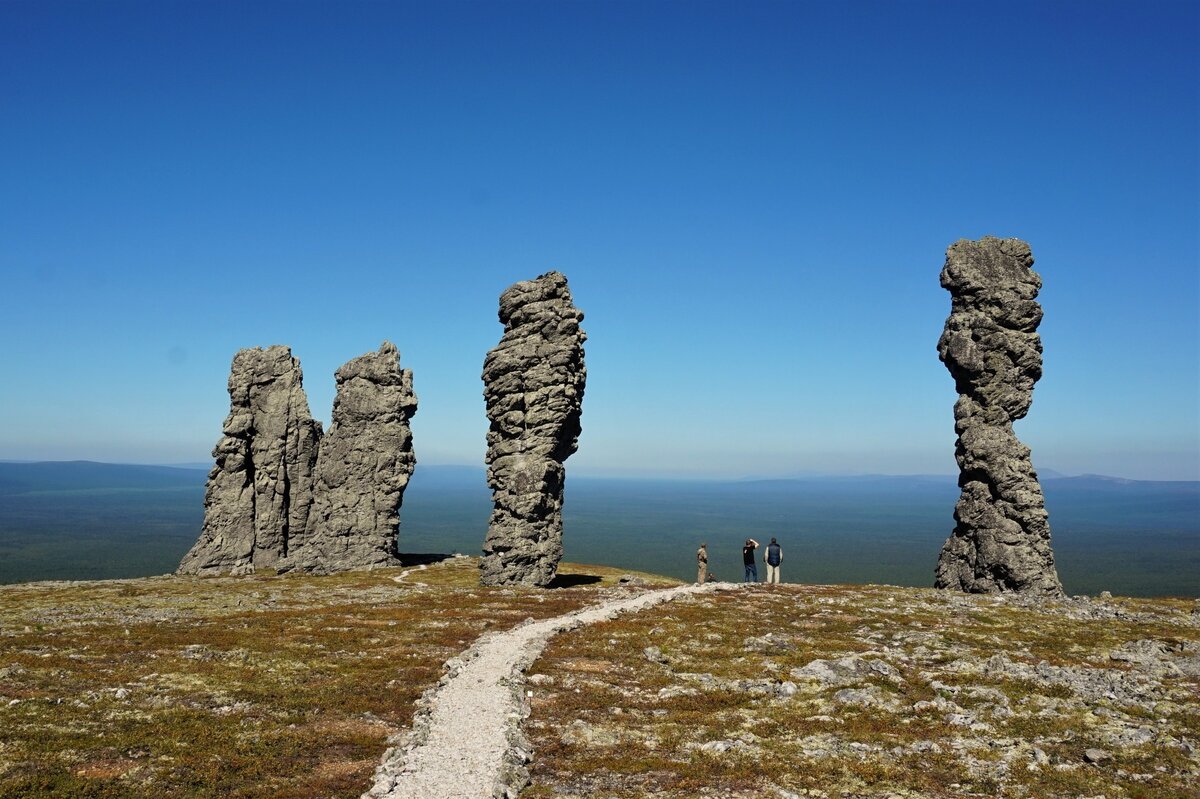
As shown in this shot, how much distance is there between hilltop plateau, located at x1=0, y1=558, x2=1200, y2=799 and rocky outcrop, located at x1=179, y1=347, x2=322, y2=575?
26.8 metres

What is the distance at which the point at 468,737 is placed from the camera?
75.6ft

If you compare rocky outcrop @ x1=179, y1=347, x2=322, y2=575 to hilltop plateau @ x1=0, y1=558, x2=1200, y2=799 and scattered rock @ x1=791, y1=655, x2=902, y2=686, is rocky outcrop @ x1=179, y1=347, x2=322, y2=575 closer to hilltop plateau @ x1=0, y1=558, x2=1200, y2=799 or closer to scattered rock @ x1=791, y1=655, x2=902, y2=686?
hilltop plateau @ x1=0, y1=558, x2=1200, y2=799

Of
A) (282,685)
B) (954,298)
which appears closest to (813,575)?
(954,298)

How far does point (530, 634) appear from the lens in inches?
1529

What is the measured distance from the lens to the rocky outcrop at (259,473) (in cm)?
7444

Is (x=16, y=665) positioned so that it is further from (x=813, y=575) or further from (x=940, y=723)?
(x=813, y=575)

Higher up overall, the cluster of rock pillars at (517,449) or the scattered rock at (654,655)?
the cluster of rock pillars at (517,449)

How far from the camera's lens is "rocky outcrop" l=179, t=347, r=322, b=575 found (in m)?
74.4

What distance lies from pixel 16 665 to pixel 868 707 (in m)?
32.7

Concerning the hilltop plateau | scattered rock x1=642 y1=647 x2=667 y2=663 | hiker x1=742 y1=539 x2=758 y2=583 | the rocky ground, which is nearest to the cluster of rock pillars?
the hilltop plateau

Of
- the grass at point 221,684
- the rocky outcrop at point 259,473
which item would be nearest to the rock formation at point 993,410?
the grass at point 221,684

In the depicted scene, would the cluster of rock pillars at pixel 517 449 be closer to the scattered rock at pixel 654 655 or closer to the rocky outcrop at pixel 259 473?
the rocky outcrop at pixel 259 473

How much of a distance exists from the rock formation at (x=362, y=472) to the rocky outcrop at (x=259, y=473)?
2.58m

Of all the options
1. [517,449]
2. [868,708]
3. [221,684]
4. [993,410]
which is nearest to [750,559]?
[517,449]
